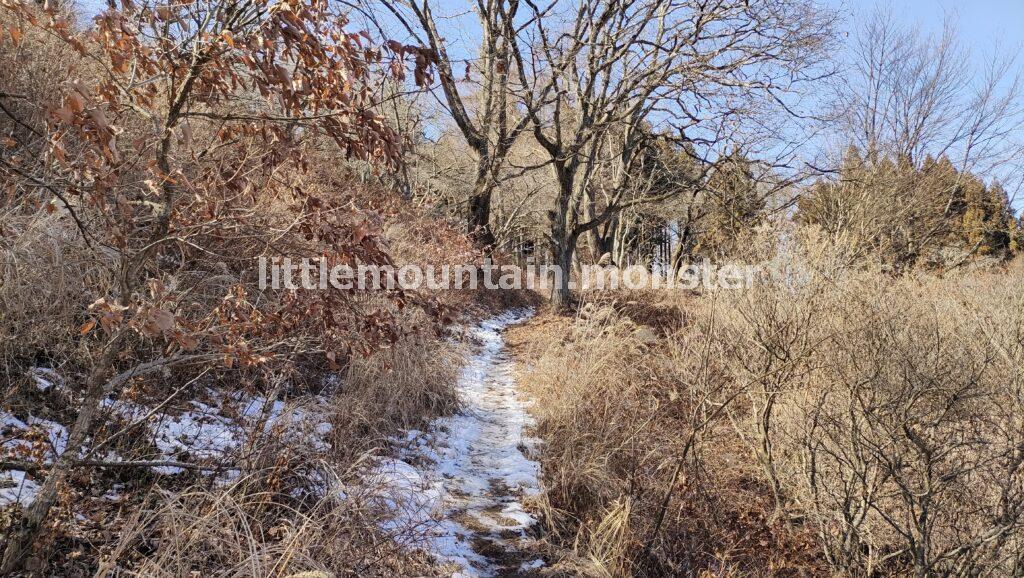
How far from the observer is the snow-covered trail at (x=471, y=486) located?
3.23 metres

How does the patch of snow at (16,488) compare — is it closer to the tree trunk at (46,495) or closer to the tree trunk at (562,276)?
the tree trunk at (46,495)

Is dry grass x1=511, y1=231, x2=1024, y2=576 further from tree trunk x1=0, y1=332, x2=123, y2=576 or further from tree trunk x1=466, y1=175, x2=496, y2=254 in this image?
tree trunk x1=466, y1=175, x2=496, y2=254

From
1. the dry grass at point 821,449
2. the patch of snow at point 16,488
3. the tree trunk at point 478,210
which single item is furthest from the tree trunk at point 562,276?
the patch of snow at point 16,488

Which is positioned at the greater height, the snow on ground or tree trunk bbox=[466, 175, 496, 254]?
tree trunk bbox=[466, 175, 496, 254]

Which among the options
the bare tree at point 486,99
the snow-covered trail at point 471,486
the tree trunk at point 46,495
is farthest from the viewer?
the bare tree at point 486,99

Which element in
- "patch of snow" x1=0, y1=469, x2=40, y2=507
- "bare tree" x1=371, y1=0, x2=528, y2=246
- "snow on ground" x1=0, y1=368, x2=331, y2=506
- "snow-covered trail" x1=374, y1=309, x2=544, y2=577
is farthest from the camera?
"bare tree" x1=371, y1=0, x2=528, y2=246

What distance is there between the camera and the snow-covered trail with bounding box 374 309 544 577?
323cm

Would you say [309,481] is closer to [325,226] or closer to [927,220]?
[325,226]

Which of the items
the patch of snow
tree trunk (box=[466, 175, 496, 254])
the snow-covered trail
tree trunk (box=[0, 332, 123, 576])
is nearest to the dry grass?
the snow-covered trail

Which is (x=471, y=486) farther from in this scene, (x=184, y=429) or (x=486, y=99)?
(x=486, y=99)

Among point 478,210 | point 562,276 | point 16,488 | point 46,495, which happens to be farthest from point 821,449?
point 478,210

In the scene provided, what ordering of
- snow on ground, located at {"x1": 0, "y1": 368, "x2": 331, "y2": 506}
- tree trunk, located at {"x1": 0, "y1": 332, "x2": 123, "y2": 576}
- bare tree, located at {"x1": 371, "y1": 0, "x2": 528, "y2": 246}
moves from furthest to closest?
1. bare tree, located at {"x1": 371, "y1": 0, "x2": 528, "y2": 246}
2. snow on ground, located at {"x1": 0, "y1": 368, "x2": 331, "y2": 506}
3. tree trunk, located at {"x1": 0, "y1": 332, "x2": 123, "y2": 576}

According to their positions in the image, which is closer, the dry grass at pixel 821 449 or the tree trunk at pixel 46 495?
the tree trunk at pixel 46 495

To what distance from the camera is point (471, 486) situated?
4.29 meters
